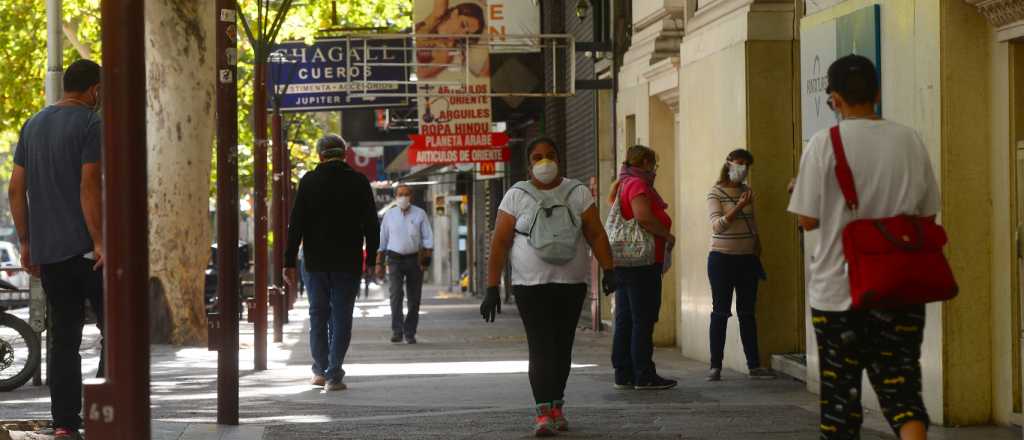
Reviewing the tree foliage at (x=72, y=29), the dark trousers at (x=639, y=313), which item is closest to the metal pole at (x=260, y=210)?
the dark trousers at (x=639, y=313)

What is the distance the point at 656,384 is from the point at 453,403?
5.06 ft

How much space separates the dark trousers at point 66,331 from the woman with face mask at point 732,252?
578 centimetres

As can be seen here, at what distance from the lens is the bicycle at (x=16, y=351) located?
12852mm

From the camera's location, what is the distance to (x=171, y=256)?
20.3 meters

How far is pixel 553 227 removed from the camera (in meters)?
9.88

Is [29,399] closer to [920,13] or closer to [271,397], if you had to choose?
[271,397]

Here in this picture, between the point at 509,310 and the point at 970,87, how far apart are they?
830 inches

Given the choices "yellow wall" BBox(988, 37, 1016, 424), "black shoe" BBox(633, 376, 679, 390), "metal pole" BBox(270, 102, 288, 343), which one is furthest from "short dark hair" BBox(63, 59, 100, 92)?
"metal pole" BBox(270, 102, 288, 343)

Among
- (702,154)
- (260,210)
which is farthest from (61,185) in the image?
(702,154)

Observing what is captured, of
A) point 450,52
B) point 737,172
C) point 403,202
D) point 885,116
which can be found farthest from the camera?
point 450,52

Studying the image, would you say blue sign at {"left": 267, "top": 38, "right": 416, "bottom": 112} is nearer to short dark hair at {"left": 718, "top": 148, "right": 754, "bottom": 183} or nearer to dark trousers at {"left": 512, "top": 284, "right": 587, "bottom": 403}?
short dark hair at {"left": 718, "top": 148, "right": 754, "bottom": 183}

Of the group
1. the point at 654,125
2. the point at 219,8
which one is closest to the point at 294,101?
the point at 654,125

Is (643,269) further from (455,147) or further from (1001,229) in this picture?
(455,147)

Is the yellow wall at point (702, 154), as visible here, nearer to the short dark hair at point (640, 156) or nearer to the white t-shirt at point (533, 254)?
the short dark hair at point (640, 156)
